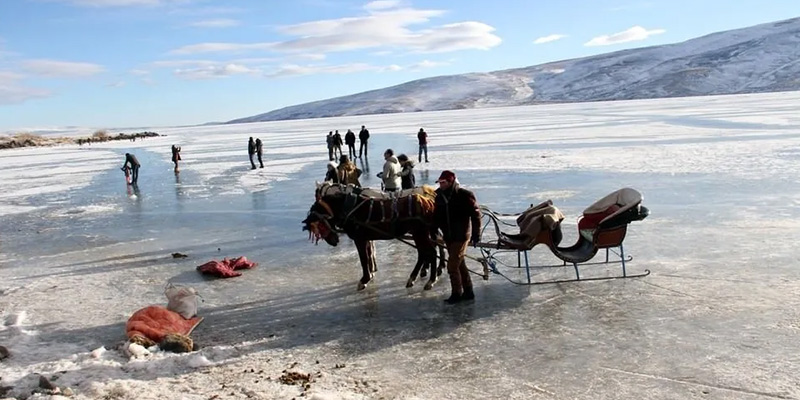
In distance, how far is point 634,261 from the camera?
25.8 ft

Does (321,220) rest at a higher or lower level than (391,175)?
lower

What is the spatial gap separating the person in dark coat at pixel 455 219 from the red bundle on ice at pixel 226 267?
297 cm

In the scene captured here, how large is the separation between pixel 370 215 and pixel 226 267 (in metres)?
2.33

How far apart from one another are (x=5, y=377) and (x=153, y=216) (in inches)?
344

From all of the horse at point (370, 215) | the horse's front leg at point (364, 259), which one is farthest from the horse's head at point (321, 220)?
the horse's front leg at point (364, 259)

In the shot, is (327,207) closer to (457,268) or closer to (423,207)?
(423,207)

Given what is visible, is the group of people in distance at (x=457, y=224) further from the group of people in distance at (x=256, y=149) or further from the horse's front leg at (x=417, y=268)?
the group of people in distance at (x=256, y=149)

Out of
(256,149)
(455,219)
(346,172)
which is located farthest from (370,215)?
(256,149)

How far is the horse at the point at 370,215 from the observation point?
23.0 ft

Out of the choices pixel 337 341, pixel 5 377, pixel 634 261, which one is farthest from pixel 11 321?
pixel 634 261

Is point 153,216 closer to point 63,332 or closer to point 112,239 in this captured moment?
point 112,239

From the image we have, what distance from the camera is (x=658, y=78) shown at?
495 ft

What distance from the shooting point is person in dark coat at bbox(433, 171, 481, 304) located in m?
6.45

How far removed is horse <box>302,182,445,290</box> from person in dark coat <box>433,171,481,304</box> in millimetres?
434
